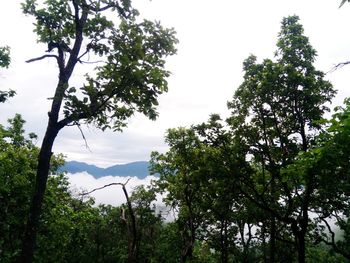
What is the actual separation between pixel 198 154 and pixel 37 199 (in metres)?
16.2

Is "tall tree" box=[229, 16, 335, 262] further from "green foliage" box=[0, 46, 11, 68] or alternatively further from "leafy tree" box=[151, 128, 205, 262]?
"green foliage" box=[0, 46, 11, 68]

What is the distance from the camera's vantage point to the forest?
1072 centimetres

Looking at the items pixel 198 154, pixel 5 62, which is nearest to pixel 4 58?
pixel 5 62

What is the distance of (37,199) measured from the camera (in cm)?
1045

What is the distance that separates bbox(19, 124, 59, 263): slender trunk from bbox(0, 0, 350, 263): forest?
29 mm

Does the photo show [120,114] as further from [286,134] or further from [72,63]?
[286,134]

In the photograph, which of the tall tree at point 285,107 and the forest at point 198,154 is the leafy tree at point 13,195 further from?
the tall tree at point 285,107

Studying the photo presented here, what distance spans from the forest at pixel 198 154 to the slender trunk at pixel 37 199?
1.1 inches

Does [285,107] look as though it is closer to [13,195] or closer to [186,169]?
[186,169]

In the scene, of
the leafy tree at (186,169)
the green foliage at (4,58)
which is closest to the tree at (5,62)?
the green foliage at (4,58)

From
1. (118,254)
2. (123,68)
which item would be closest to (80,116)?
(123,68)

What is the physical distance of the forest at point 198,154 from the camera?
1072 centimetres

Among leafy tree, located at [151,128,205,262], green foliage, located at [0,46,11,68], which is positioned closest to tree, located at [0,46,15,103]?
green foliage, located at [0,46,11,68]

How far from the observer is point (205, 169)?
24.0 m
